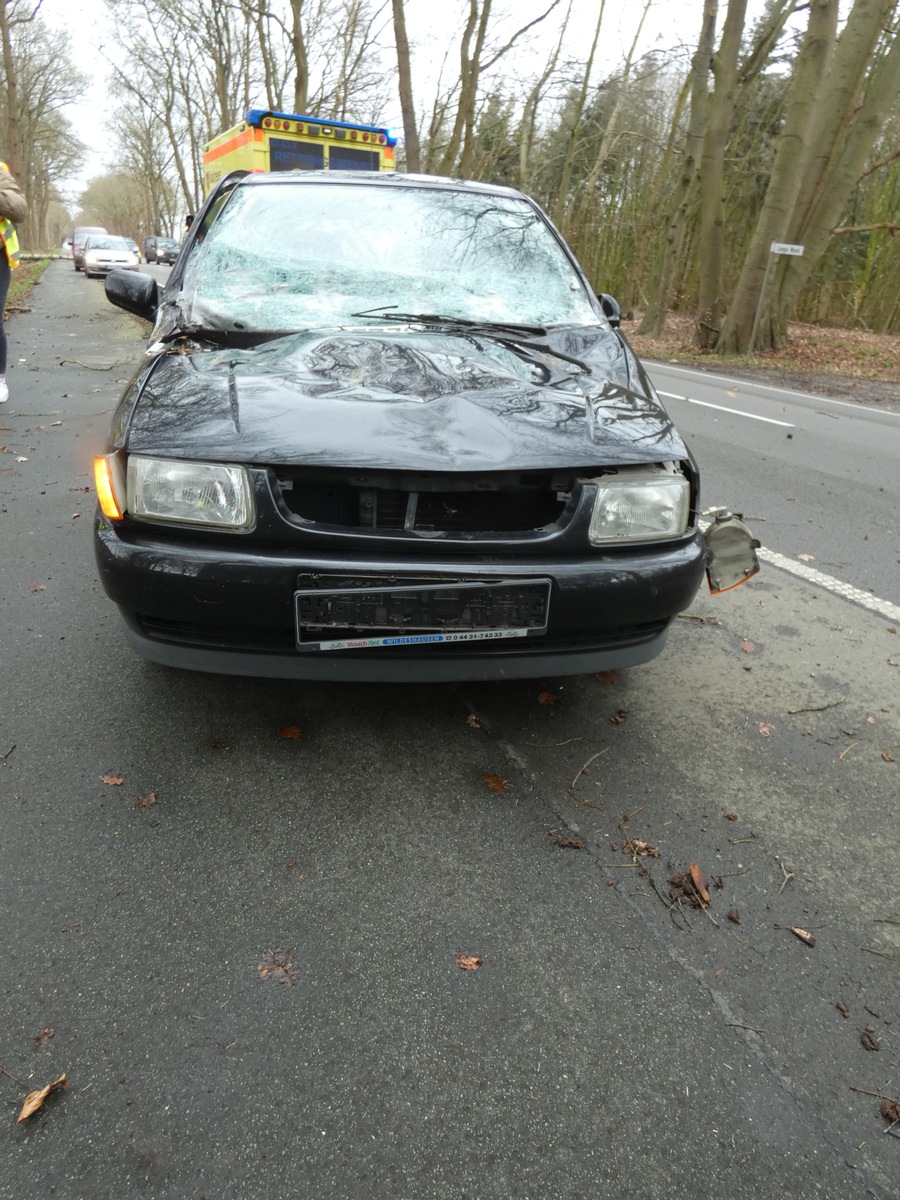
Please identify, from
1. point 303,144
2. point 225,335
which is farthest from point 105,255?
point 225,335

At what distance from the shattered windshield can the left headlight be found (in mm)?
1008

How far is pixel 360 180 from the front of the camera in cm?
367

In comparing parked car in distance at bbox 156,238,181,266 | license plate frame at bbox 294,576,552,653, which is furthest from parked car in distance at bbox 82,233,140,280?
license plate frame at bbox 294,576,552,653

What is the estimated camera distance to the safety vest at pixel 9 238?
5925mm

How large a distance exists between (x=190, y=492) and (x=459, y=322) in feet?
4.77

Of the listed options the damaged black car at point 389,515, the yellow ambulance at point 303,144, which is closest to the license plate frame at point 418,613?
the damaged black car at point 389,515

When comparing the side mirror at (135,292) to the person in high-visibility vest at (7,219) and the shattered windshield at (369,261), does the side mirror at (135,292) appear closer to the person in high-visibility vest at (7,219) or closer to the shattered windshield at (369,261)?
the shattered windshield at (369,261)

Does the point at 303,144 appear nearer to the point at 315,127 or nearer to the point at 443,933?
the point at 315,127

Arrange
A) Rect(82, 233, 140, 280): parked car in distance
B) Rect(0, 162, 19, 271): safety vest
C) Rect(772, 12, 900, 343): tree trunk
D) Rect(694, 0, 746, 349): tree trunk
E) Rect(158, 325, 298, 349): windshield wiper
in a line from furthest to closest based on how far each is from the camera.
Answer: Rect(82, 233, 140, 280): parked car in distance → Rect(694, 0, 746, 349): tree trunk → Rect(772, 12, 900, 343): tree trunk → Rect(0, 162, 19, 271): safety vest → Rect(158, 325, 298, 349): windshield wiper

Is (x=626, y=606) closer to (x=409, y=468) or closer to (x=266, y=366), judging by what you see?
(x=409, y=468)

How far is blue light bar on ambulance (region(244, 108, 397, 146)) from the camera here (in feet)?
35.4

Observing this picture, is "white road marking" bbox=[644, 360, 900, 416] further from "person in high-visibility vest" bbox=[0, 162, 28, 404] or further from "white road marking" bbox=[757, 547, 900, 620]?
"person in high-visibility vest" bbox=[0, 162, 28, 404]

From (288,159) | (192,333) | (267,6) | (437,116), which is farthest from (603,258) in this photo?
(192,333)

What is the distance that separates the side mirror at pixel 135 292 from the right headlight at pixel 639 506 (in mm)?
2252
